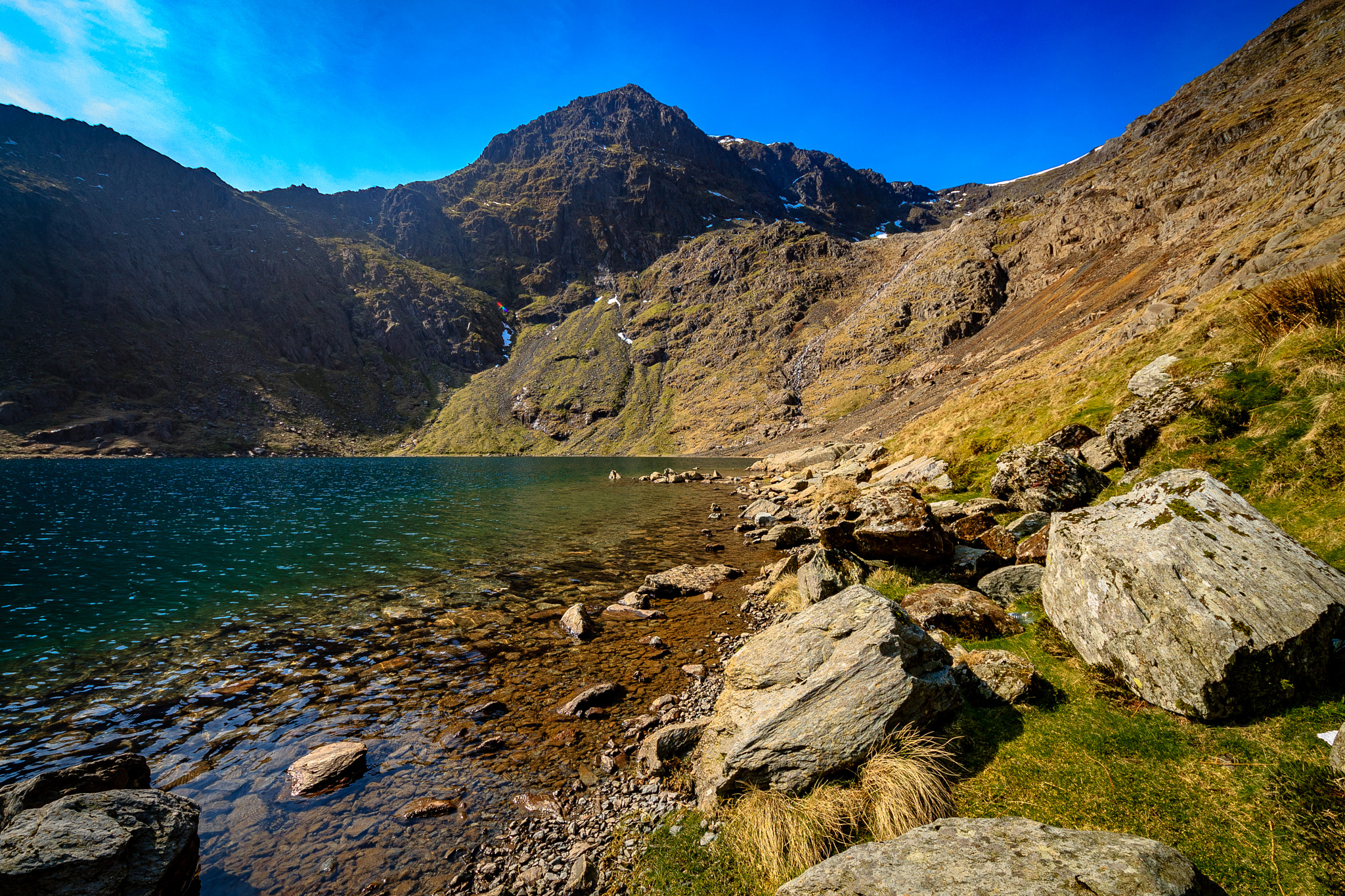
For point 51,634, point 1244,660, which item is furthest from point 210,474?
point 1244,660

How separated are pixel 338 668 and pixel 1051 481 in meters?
23.5

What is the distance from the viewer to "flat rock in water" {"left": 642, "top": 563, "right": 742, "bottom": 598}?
22.2 meters

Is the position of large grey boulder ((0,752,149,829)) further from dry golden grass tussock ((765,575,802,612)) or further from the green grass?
dry golden grass tussock ((765,575,802,612))

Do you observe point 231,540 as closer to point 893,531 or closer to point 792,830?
point 893,531

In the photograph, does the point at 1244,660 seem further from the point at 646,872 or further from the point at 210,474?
the point at 210,474

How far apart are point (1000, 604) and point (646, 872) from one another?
32.5ft

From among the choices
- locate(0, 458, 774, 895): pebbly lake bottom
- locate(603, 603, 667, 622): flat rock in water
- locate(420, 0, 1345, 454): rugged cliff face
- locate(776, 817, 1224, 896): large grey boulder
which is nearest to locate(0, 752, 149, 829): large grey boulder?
locate(0, 458, 774, 895): pebbly lake bottom

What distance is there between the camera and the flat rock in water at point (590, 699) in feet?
42.7

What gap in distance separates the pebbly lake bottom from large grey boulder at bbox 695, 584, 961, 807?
3.87 m

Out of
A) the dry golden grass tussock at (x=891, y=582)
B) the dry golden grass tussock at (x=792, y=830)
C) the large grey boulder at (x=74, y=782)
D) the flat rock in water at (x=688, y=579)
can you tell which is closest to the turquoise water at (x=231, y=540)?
the flat rock in water at (x=688, y=579)

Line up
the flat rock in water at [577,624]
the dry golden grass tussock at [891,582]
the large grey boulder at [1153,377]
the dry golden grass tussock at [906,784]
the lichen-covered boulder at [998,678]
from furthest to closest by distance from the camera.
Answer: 1. the flat rock in water at [577,624]
2. the large grey boulder at [1153,377]
3. the dry golden grass tussock at [891,582]
4. the lichen-covered boulder at [998,678]
5. the dry golden grass tussock at [906,784]

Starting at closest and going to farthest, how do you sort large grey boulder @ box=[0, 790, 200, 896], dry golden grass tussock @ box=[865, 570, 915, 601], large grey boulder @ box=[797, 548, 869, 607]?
large grey boulder @ box=[0, 790, 200, 896] → dry golden grass tussock @ box=[865, 570, 915, 601] → large grey boulder @ box=[797, 548, 869, 607]

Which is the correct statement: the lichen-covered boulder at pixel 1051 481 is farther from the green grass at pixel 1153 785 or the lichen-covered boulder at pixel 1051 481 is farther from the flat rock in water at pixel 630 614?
the flat rock in water at pixel 630 614

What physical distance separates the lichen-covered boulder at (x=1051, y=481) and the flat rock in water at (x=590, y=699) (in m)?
14.1
